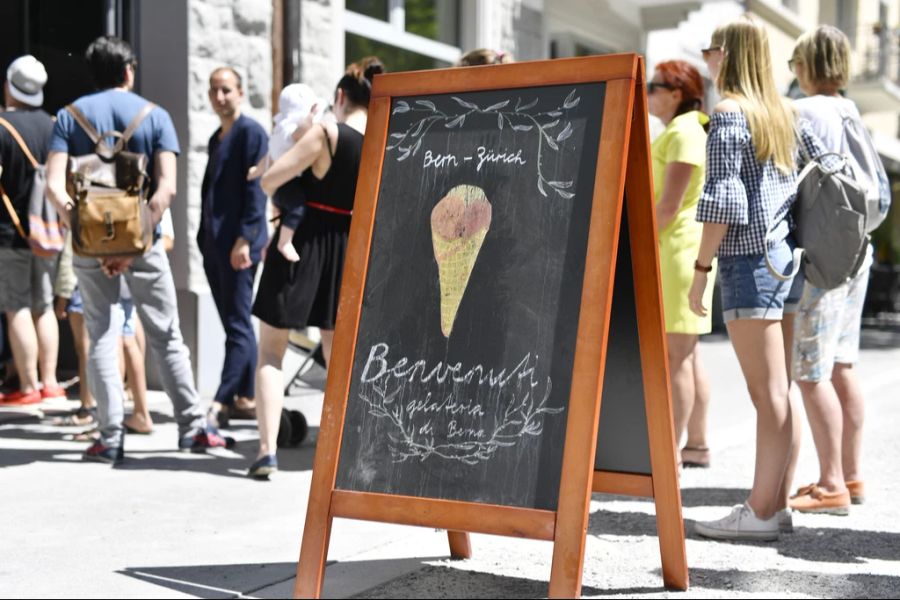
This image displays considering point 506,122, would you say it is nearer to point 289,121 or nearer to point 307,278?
point 289,121

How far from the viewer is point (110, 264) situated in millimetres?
5895

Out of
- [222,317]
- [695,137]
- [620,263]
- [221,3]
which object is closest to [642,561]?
[620,263]

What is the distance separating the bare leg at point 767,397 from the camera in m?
4.53

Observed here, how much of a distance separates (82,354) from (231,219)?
1.21m

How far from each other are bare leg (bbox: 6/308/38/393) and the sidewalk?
50.3 inches

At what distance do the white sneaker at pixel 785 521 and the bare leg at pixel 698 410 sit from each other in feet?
4.61

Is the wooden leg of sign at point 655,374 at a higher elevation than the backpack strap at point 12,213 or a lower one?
lower

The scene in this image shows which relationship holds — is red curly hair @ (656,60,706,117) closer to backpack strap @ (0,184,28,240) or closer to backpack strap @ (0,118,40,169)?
backpack strap @ (0,118,40,169)

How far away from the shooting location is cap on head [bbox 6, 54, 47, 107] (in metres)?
6.92

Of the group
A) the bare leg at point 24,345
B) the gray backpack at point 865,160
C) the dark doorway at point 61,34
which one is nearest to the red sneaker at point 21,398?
the bare leg at point 24,345

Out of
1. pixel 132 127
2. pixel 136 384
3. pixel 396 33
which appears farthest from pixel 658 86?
pixel 396 33

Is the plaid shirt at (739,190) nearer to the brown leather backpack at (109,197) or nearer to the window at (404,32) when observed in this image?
the brown leather backpack at (109,197)

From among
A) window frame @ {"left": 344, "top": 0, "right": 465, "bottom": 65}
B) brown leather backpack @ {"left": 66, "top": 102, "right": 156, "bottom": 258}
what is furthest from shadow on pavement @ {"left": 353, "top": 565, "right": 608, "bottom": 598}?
window frame @ {"left": 344, "top": 0, "right": 465, "bottom": 65}

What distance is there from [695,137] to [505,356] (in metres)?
2.60
